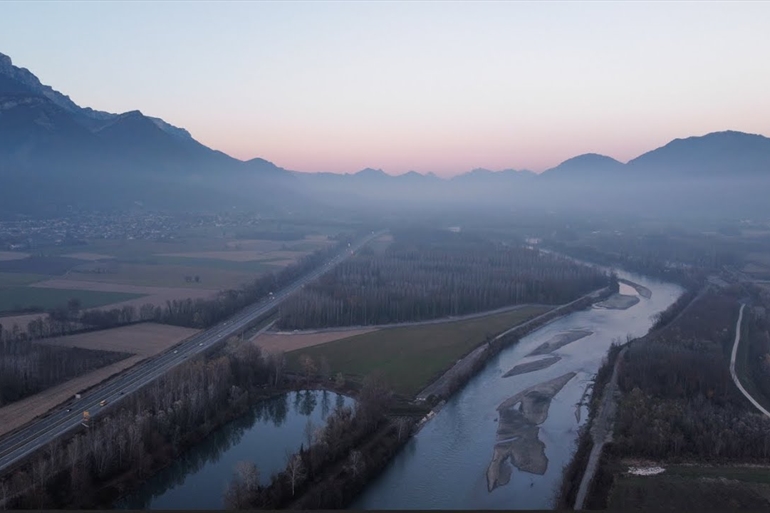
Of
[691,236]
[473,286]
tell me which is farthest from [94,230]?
[691,236]

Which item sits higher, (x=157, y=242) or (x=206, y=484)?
(x=157, y=242)

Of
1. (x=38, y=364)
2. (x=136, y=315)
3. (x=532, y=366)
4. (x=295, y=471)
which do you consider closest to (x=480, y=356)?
(x=532, y=366)

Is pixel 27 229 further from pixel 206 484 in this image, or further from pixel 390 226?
pixel 206 484

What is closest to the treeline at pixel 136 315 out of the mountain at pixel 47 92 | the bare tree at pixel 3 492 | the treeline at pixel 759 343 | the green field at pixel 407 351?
the green field at pixel 407 351

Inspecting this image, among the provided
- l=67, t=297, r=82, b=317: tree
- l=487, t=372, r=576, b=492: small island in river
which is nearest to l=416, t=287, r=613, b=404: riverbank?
l=487, t=372, r=576, b=492: small island in river

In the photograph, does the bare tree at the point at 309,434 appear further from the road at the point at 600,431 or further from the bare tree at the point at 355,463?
the road at the point at 600,431
